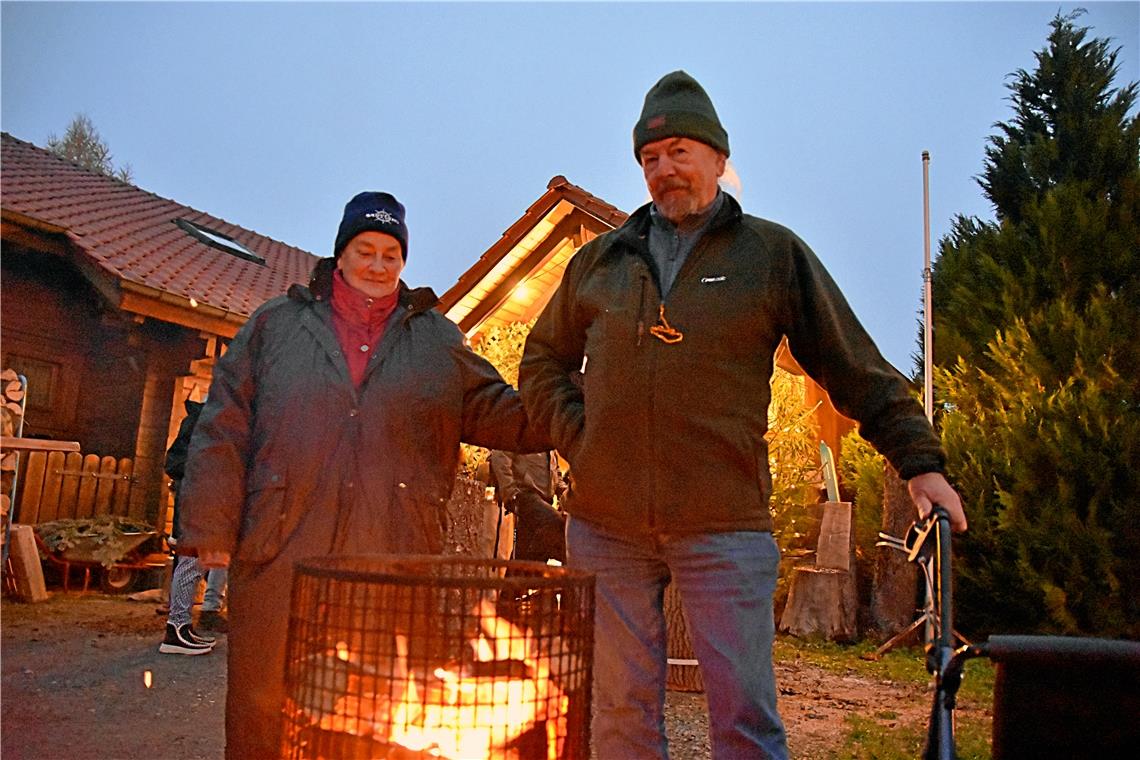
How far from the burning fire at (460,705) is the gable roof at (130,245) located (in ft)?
23.3

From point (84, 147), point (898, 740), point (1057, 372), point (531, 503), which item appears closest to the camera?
point (898, 740)

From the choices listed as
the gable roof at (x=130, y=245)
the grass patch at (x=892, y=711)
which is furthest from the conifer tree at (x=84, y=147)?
the grass patch at (x=892, y=711)

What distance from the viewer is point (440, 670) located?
167 centimetres

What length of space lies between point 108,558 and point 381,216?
6279mm

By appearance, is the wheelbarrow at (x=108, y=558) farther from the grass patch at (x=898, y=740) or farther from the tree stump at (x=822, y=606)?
the grass patch at (x=898, y=740)

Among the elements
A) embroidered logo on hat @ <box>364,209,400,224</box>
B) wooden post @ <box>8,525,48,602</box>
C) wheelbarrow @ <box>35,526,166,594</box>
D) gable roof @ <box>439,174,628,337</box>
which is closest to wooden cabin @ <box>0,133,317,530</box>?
wheelbarrow @ <box>35,526,166,594</box>

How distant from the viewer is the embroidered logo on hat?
266 cm

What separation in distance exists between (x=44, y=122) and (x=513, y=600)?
279ft

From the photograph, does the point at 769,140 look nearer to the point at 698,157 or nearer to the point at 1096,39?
the point at 1096,39

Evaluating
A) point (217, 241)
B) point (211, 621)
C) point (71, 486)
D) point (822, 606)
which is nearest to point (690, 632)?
point (211, 621)

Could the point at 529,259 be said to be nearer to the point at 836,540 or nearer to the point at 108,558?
the point at 836,540

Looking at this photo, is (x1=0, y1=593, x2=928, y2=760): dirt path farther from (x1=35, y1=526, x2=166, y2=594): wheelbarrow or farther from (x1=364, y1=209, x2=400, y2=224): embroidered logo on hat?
(x1=364, y1=209, x2=400, y2=224): embroidered logo on hat

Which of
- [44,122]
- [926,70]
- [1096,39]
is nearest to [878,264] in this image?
[926,70]

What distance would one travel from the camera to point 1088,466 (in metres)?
6.57
